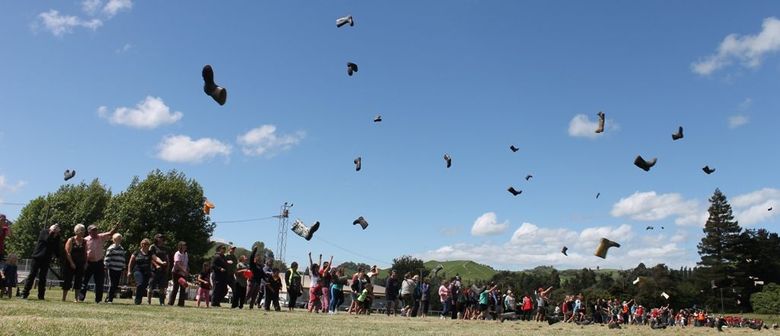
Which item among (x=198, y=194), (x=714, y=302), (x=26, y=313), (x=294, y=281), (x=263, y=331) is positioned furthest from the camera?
(x=714, y=302)

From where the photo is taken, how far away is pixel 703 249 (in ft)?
378

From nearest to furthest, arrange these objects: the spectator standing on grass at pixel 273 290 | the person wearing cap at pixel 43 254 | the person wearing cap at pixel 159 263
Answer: the person wearing cap at pixel 43 254 < the person wearing cap at pixel 159 263 < the spectator standing on grass at pixel 273 290

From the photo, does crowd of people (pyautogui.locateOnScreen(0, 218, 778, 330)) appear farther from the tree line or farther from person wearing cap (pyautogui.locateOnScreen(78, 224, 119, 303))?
the tree line

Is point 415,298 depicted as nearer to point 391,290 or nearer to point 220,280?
point 391,290

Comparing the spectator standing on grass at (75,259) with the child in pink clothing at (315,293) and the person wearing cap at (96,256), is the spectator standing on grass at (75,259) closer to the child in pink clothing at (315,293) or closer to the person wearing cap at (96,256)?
the person wearing cap at (96,256)

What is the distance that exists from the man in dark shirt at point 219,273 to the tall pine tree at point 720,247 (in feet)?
361

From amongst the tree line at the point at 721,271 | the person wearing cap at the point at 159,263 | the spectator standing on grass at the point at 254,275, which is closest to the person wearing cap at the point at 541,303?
the spectator standing on grass at the point at 254,275

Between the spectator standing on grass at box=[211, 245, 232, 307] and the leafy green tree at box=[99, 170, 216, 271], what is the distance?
A: 45929mm

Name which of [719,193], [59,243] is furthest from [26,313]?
[719,193]

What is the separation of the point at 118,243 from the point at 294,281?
24.9ft

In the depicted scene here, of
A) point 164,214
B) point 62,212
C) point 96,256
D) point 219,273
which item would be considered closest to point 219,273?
point 219,273

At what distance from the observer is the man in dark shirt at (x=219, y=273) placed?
17.5m

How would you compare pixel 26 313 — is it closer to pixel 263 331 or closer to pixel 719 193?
pixel 263 331

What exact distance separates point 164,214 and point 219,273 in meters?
50.3
